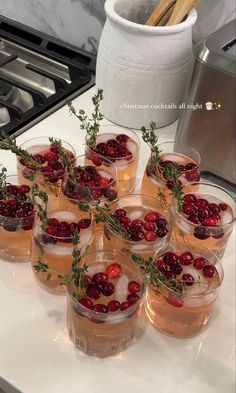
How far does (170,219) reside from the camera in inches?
26.2

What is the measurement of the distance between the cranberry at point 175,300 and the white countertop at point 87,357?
0.06m

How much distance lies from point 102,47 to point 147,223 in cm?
35

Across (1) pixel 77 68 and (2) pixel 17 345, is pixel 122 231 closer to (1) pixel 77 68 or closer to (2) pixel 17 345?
(2) pixel 17 345

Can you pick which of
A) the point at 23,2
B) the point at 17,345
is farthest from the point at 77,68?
the point at 17,345

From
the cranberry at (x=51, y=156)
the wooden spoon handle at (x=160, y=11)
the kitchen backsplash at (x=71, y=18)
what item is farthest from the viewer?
the kitchen backsplash at (x=71, y=18)

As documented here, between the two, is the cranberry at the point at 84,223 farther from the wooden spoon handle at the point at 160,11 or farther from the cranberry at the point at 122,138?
the wooden spoon handle at the point at 160,11

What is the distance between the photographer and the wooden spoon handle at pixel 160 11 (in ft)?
2.75

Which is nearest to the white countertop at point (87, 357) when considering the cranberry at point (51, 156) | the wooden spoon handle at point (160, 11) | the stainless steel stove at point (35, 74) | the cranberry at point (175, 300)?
the cranberry at point (175, 300)

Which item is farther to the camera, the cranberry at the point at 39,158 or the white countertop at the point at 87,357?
the cranberry at the point at 39,158

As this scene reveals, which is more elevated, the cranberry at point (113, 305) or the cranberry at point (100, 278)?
the cranberry at point (100, 278)

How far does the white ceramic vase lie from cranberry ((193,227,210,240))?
31 cm

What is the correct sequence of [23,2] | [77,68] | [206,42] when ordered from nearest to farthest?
[206,42]
[77,68]
[23,2]

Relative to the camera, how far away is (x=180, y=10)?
82 centimetres

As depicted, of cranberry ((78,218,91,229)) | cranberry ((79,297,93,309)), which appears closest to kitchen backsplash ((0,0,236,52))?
cranberry ((78,218,91,229))
